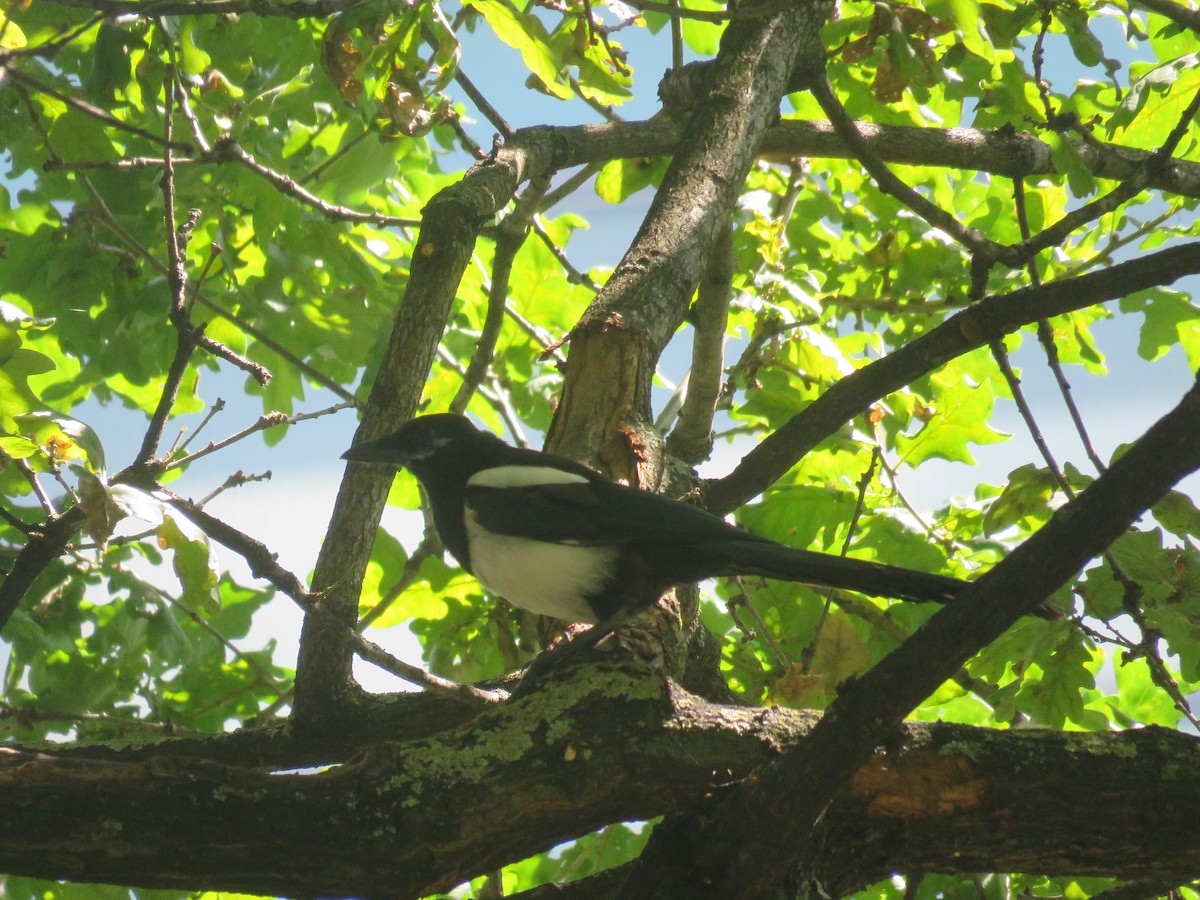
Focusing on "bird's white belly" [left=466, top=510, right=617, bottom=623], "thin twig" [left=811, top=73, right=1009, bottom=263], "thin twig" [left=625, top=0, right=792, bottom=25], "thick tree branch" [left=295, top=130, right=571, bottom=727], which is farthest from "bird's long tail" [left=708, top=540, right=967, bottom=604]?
"thin twig" [left=625, top=0, right=792, bottom=25]

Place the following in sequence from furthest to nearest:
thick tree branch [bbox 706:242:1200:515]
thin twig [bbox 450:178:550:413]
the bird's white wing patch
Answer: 1. thin twig [bbox 450:178:550:413]
2. the bird's white wing patch
3. thick tree branch [bbox 706:242:1200:515]

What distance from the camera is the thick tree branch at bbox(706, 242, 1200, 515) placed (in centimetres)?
237

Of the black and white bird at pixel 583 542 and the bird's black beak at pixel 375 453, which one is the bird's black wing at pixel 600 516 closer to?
the black and white bird at pixel 583 542

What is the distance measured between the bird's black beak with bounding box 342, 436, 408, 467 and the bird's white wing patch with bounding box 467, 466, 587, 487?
30 cm

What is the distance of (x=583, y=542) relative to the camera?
2.92 meters

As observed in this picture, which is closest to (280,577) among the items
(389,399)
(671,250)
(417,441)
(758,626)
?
(389,399)

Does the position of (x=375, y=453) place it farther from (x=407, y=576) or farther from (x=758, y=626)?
(x=758, y=626)

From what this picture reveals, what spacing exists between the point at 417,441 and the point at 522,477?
0.40 m

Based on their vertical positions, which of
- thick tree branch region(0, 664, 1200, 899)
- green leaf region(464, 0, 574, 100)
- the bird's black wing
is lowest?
thick tree branch region(0, 664, 1200, 899)

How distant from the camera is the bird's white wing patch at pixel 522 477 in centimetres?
287

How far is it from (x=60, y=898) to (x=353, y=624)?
4.84 ft

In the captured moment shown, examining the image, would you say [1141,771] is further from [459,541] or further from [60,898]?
[60,898]

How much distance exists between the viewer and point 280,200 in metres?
3.75

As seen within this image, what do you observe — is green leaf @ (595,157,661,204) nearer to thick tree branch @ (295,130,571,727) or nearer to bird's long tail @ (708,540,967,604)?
thick tree branch @ (295,130,571,727)
